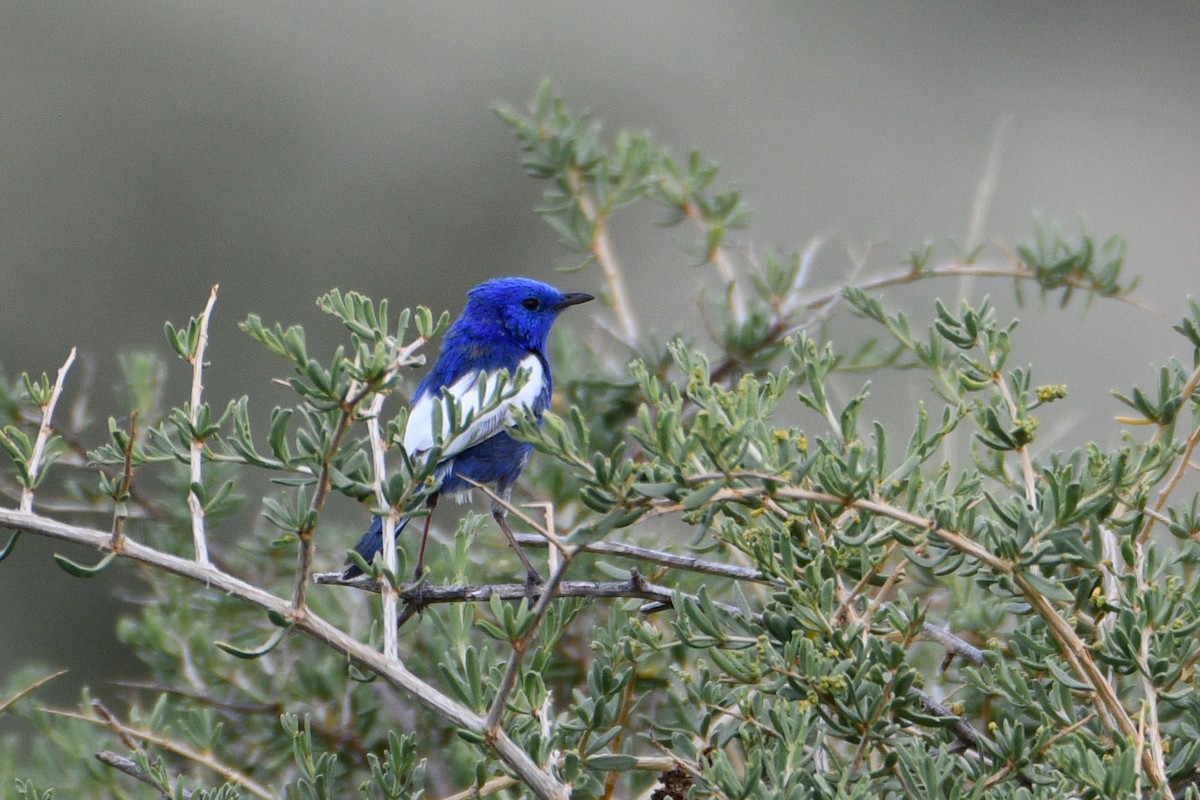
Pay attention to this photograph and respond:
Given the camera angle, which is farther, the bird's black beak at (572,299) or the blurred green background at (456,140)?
the blurred green background at (456,140)

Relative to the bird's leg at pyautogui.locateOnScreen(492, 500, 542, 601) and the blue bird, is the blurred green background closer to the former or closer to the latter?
the blue bird

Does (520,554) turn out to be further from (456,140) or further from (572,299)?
(456,140)

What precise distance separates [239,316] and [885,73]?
184 inches

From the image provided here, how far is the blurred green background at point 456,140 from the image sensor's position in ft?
25.2

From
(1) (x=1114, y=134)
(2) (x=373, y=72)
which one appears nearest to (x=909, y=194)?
(1) (x=1114, y=134)

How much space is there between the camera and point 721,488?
146 cm

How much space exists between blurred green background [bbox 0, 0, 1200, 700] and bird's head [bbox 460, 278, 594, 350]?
11.1ft

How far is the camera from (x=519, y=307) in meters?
3.83

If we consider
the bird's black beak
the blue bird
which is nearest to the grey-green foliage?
the blue bird

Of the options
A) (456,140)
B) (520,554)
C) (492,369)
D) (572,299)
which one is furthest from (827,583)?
(456,140)

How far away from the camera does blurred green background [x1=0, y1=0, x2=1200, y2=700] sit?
7.70 m

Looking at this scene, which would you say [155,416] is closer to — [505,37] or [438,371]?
[438,371]

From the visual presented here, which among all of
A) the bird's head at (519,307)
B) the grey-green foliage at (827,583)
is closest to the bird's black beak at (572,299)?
the bird's head at (519,307)

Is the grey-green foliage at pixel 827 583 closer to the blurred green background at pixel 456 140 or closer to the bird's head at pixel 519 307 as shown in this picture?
the bird's head at pixel 519 307
